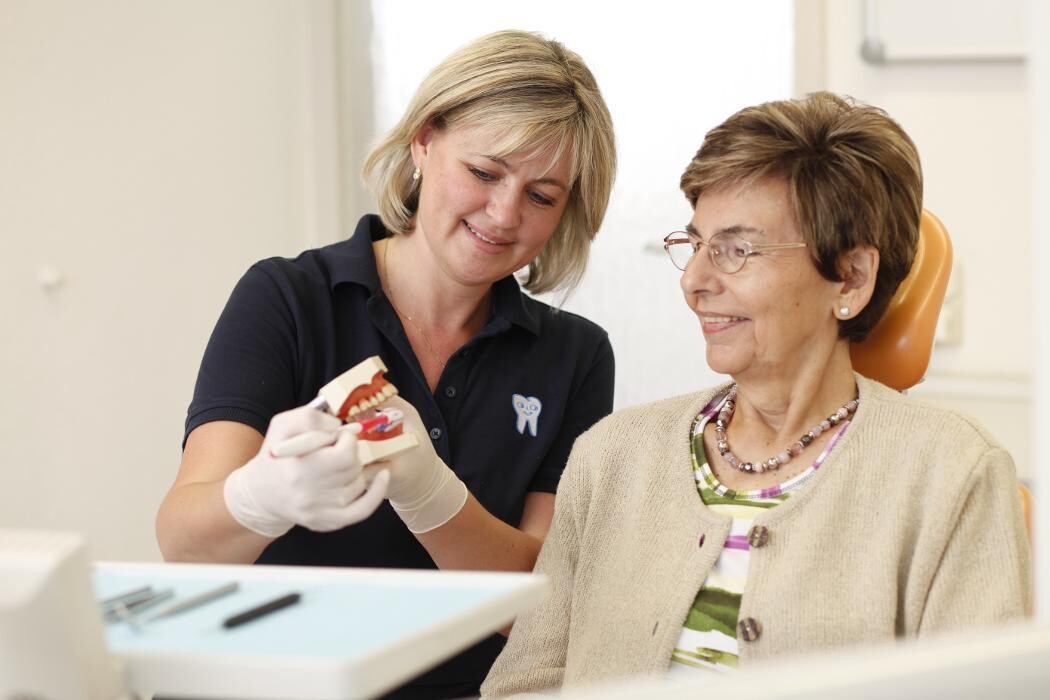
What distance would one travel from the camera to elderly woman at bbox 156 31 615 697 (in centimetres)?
148

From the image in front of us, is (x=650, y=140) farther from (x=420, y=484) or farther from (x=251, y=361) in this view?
(x=420, y=484)

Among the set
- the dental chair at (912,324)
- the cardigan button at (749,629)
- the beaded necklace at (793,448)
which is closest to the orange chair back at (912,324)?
the dental chair at (912,324)

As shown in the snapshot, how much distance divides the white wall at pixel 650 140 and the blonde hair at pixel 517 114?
1231 mm

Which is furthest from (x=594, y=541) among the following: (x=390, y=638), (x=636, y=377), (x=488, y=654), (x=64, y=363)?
(x=64, y=363)

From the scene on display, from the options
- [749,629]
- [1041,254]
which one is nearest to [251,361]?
[749,629]

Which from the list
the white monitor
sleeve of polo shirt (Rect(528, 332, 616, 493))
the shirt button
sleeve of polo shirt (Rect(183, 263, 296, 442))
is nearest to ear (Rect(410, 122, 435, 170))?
sleeve of polo shirt (Rect(183, 263, 296, 442))

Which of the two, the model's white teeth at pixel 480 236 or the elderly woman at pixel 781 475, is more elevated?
the model's white teeth at pixel 480 236

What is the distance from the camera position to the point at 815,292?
4.53ft

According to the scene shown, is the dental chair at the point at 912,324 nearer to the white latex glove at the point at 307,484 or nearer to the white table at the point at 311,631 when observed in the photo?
the white latex glove at the point at 307,484

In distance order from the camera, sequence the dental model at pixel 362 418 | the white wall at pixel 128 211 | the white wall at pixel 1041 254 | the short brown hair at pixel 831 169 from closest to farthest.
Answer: the white wall at pixel 1041 254
the dental model at pixel 362 418
the short brown hair at pixel 831 169
the white wall at pixel 128 211

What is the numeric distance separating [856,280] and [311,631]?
0.88m

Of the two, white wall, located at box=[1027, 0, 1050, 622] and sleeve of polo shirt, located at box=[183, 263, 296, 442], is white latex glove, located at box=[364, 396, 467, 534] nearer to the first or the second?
sleeve of polo shirt, located at box=[183, 263, 296, 442]

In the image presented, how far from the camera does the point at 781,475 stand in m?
1.37

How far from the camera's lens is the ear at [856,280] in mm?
1382
